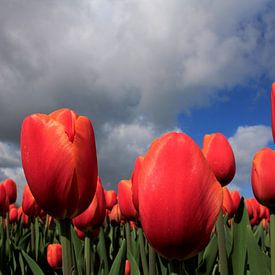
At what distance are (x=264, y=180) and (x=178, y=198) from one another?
4.94 feet

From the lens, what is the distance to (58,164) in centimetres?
142

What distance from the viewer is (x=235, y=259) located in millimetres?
2211

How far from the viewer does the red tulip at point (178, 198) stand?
113 cm

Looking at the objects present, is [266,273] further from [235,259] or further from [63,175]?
[63,175]

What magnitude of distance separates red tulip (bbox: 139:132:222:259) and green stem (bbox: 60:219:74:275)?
327 millimetres

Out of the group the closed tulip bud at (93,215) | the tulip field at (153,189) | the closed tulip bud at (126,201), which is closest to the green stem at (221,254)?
the tulip field at (153,189)

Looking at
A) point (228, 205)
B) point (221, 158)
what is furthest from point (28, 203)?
point (221, 158)

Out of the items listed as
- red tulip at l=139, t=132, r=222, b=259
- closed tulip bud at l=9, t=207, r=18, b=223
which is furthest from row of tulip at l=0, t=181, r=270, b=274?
closed tulip bud at l=9, t=207, r=18, b=223

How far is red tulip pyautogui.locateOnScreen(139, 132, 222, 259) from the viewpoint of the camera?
113 centimetres

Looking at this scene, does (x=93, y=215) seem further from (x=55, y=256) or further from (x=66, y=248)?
(x=55, y=256)

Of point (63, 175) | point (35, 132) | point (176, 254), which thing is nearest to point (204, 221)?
point (176, 254)

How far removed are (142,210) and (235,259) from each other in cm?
122

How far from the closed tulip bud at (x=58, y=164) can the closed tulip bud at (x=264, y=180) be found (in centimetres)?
131

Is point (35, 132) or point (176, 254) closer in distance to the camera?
point (176, 254)
